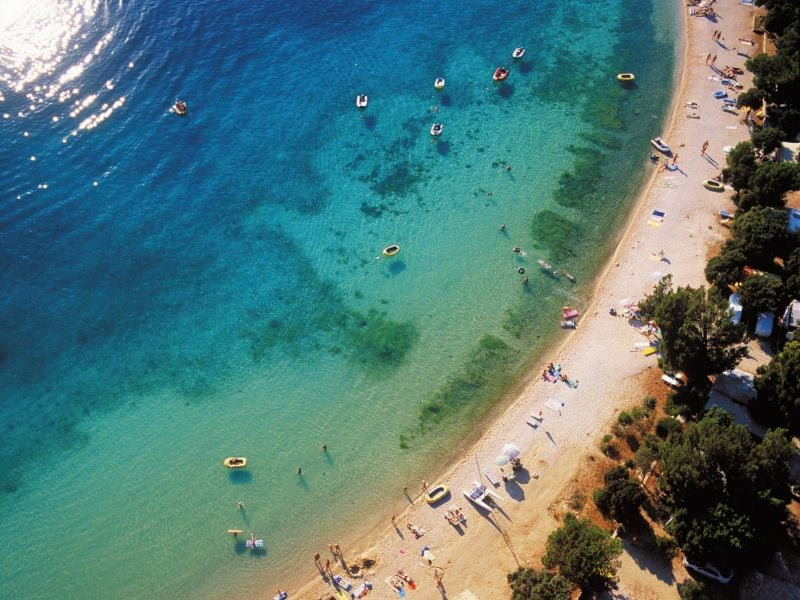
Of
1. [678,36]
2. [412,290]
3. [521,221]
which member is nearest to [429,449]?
[412,290]

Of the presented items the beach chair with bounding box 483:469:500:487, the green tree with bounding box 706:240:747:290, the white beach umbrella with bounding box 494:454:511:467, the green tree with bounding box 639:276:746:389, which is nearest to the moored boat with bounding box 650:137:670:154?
the green tree with bounding box 706:240:747:290

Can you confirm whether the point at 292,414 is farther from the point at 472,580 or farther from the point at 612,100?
the point at 612,100

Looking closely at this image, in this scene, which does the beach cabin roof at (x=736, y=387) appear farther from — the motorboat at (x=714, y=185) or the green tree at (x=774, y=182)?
the motorboat at (x=714, y=185)

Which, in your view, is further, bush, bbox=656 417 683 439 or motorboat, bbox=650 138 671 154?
motorboat, bbox=650 138 671 154

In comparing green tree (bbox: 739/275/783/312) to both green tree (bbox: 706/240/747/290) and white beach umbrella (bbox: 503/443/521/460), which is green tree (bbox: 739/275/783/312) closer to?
green tree (bbox: 706/240/747/290)

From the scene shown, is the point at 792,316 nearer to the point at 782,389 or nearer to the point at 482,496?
the point at 782,389

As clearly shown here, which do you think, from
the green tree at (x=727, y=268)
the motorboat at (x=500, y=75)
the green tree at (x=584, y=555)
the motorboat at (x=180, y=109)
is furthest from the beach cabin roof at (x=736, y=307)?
the motorboat at (x=180, y=109)

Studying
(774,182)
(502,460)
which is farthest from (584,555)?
(774,182)
